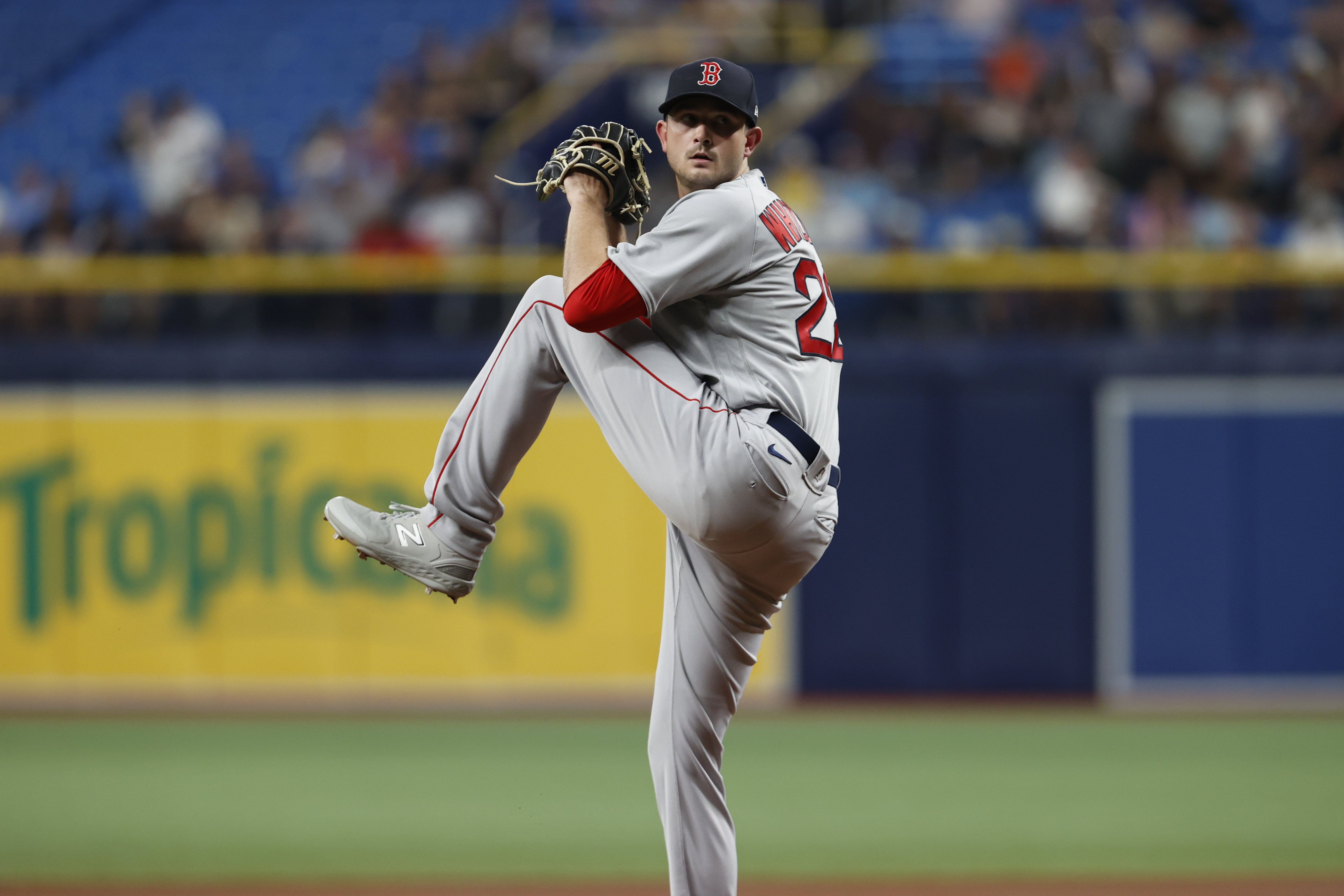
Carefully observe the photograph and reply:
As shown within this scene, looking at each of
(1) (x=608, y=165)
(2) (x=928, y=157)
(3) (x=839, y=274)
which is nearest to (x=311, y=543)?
(3) (x=839, y=274)

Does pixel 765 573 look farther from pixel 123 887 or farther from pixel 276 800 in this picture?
pixel 276 800

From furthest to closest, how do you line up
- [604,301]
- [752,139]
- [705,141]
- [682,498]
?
1. [752,139]
2. [705,141]
3. [682,498]
4. [604,301]

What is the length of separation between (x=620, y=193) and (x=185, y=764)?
16.1 ft

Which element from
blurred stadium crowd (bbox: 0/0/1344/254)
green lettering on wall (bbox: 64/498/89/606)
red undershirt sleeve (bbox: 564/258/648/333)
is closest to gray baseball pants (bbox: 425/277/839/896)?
red undershirt sleeve (bbox: 564/258/648/333)

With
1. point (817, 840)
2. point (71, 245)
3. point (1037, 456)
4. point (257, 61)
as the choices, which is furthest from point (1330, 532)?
point (257, 61)

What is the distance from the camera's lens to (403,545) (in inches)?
145

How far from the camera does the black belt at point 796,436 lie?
3.55m

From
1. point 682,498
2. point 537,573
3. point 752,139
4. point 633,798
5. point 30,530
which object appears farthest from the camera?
point 537,573

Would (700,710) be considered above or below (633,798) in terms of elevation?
above

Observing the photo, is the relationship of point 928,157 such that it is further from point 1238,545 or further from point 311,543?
point 311,543

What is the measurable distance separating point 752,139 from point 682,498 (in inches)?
35.2

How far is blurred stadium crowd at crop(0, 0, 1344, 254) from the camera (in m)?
10.0

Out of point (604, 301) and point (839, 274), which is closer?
point (604, 301)

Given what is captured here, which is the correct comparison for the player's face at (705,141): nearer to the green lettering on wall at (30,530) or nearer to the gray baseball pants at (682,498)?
the gray baseball pants at (682,498)
